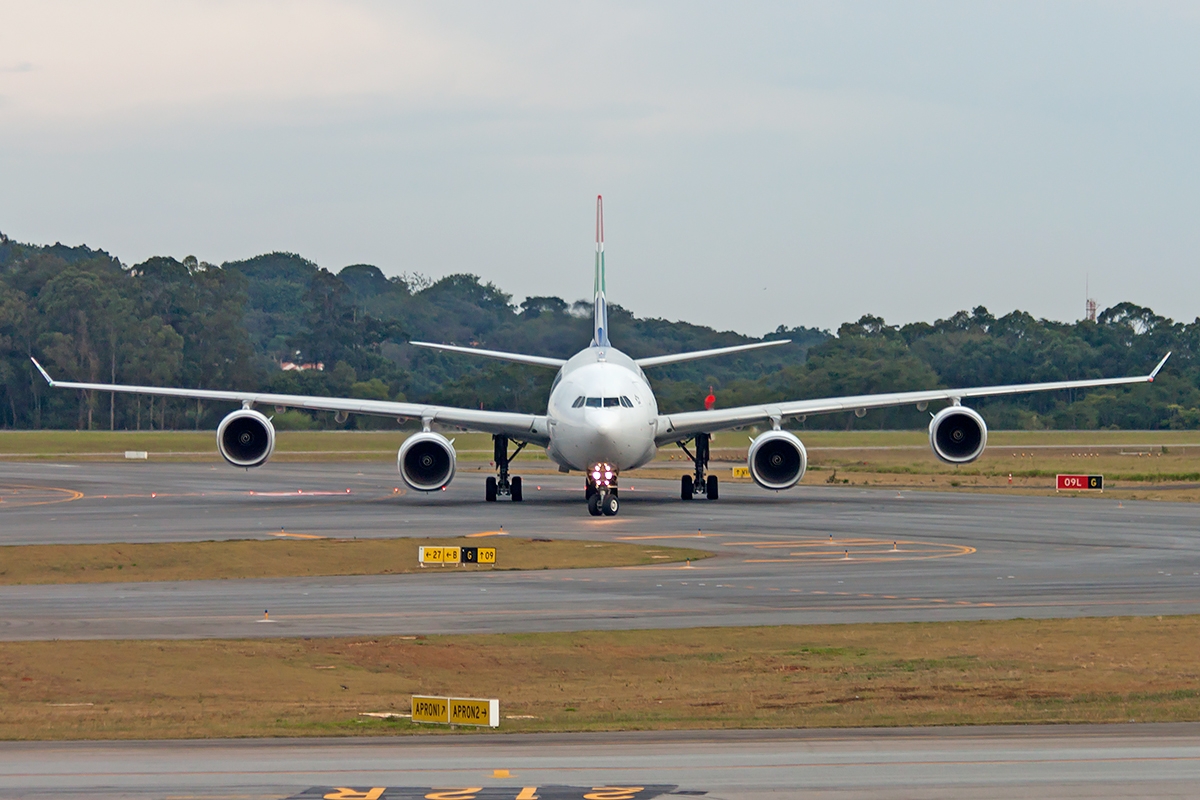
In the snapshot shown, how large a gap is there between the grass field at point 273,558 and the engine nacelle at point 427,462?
11880mm

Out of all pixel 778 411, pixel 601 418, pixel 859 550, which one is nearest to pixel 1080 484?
pixel 778 411

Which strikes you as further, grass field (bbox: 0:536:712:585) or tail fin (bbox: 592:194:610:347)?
tail fin (bbox: 592:194:610:347)

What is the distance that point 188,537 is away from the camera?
36.4m

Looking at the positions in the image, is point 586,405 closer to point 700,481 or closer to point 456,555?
point 700,481

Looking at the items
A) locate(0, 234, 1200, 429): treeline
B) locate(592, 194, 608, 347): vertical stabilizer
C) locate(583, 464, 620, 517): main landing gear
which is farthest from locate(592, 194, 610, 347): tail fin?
locate(0, 234, 1200, 429): treeline

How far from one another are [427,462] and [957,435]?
17.4m

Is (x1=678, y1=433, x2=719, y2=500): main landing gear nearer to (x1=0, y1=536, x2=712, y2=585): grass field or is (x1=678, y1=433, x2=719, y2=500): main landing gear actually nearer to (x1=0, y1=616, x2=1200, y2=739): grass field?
(x1=0, y1=536, x2=712, y2=585): grass field

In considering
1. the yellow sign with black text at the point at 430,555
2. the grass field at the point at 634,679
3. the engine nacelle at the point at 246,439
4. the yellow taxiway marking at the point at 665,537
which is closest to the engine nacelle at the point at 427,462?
the engine nacelle at the point at 246,439

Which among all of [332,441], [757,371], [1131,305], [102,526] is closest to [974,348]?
[757,371]

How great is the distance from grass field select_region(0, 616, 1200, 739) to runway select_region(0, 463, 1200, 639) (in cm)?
146

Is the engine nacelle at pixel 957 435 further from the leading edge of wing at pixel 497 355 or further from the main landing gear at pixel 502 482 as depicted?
the main landing gear at pixel 502 482

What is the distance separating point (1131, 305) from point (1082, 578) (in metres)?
128

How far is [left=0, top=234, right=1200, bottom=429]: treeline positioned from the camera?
4016 inches

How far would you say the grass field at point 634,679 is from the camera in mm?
16453
